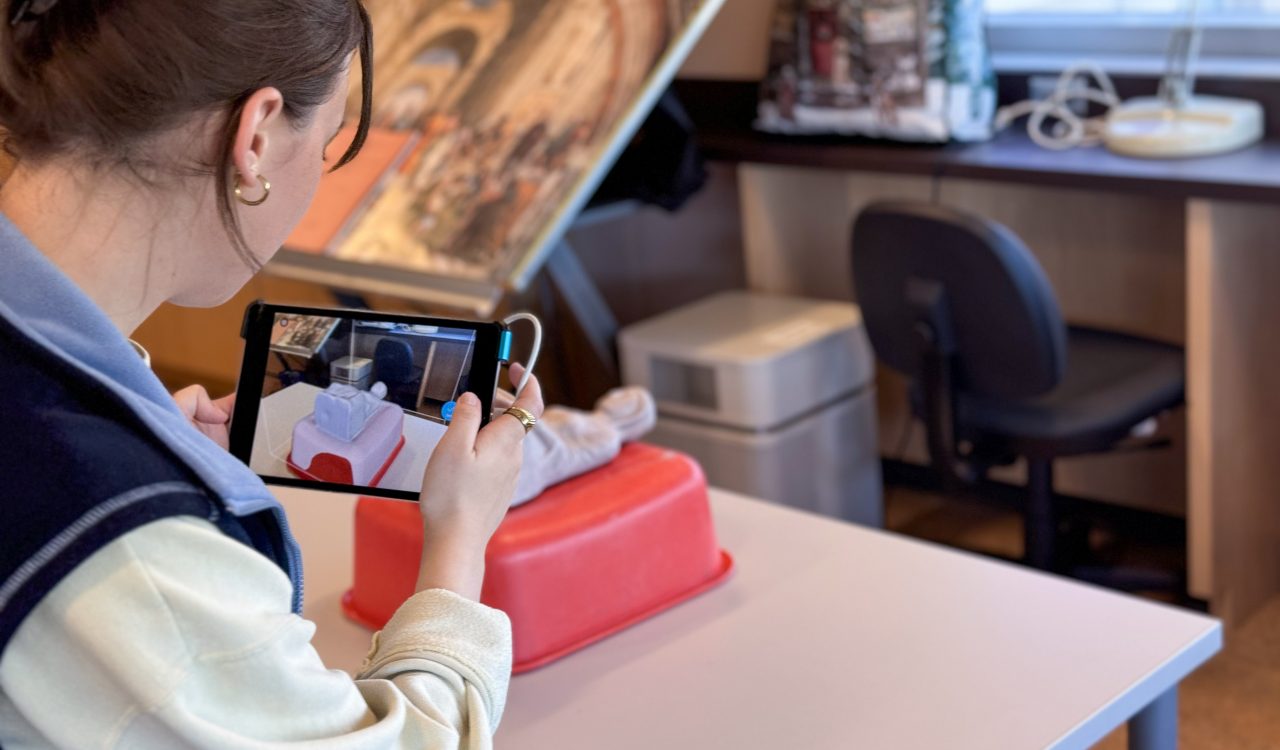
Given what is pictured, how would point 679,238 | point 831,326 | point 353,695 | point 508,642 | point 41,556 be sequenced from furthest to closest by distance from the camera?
1. point 679,238
2. point 831,326
3. point 508,642
4. point 353,695
5. point 41,556

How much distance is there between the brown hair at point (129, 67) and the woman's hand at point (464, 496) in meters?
0.26

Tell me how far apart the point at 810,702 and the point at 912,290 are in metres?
1.21

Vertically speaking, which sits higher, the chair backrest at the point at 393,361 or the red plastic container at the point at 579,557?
the chair backrest at the point at 393,361

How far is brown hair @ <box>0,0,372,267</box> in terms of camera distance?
81 centimetres

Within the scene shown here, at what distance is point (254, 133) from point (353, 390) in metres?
0.32

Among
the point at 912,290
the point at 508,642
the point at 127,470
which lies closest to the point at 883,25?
the point at 912,290

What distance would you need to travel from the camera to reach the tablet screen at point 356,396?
3.68 feet

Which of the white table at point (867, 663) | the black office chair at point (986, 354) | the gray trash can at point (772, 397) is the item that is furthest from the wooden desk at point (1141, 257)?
the white table at point (867, 663)

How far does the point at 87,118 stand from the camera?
0.82 m

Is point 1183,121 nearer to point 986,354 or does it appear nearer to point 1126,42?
point 1126,42

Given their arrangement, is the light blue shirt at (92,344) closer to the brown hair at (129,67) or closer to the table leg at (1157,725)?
the brown hair at (129,67)

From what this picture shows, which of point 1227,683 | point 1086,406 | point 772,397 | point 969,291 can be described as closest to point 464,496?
point 969,291

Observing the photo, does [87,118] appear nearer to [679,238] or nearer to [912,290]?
[912,290]

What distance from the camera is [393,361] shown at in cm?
114
